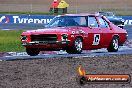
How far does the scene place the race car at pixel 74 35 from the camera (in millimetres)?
14617

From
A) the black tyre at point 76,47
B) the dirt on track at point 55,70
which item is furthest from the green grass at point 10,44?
the dirt on track at point 55,70

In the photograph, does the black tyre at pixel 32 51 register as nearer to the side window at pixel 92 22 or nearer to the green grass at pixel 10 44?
the side window at pixel 92 22

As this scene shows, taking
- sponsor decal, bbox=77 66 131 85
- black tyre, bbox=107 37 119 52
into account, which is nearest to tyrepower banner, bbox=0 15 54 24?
black tyre, bbox=107 37 119 52

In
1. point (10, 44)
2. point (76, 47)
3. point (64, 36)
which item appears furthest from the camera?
point (10, 44)

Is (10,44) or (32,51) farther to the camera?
(10,44)

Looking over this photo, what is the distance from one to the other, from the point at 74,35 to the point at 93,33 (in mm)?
1099

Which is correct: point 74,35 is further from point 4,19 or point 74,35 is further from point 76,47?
point 4,19

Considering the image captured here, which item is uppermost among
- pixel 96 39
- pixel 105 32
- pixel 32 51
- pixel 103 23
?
pixel 103 23

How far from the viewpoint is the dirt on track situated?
8570 mm

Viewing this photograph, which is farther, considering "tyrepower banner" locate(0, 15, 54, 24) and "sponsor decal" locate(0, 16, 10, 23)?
"sponsor decal" locate(0, 16, 10, 23)

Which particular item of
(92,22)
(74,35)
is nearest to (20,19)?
(92,22)

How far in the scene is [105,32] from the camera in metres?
16.3

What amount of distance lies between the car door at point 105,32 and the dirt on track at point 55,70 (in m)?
1.32

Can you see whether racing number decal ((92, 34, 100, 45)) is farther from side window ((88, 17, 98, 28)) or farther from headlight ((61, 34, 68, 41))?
headlight ((61, 34, 68, 41))
